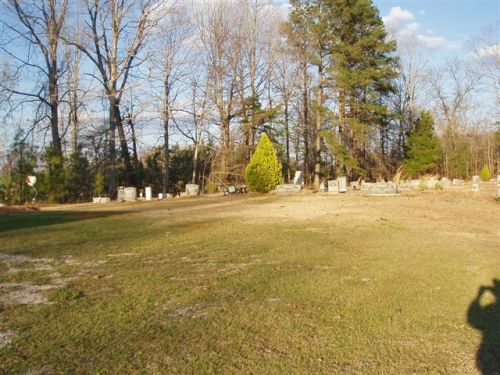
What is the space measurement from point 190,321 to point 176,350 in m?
0.53

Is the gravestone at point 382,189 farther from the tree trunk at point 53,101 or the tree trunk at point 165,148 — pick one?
the tree trunk at point 53,101

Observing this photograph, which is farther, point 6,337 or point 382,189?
point 382,189

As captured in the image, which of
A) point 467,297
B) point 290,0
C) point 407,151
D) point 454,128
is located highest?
point 290,0

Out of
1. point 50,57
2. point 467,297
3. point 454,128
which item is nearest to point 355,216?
point 467,297

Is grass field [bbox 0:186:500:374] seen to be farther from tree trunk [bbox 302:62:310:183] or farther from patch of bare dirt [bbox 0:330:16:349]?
tree trunk [bbox 302:62:310:183]

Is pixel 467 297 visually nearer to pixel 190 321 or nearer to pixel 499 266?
pixel 499 266

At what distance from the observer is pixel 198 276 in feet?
15.4

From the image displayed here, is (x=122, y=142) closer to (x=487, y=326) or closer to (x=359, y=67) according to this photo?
(x=359, y=67)

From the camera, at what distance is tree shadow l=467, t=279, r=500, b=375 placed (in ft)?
9.07

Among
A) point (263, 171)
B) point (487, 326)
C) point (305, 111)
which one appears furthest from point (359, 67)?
point (487, 326)

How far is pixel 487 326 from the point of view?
3.44 metres

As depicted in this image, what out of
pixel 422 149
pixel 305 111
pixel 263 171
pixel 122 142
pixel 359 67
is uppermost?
pixel 359 67

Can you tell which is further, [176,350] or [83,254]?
[83,254]

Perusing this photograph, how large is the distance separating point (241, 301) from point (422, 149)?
3126 centimetres
